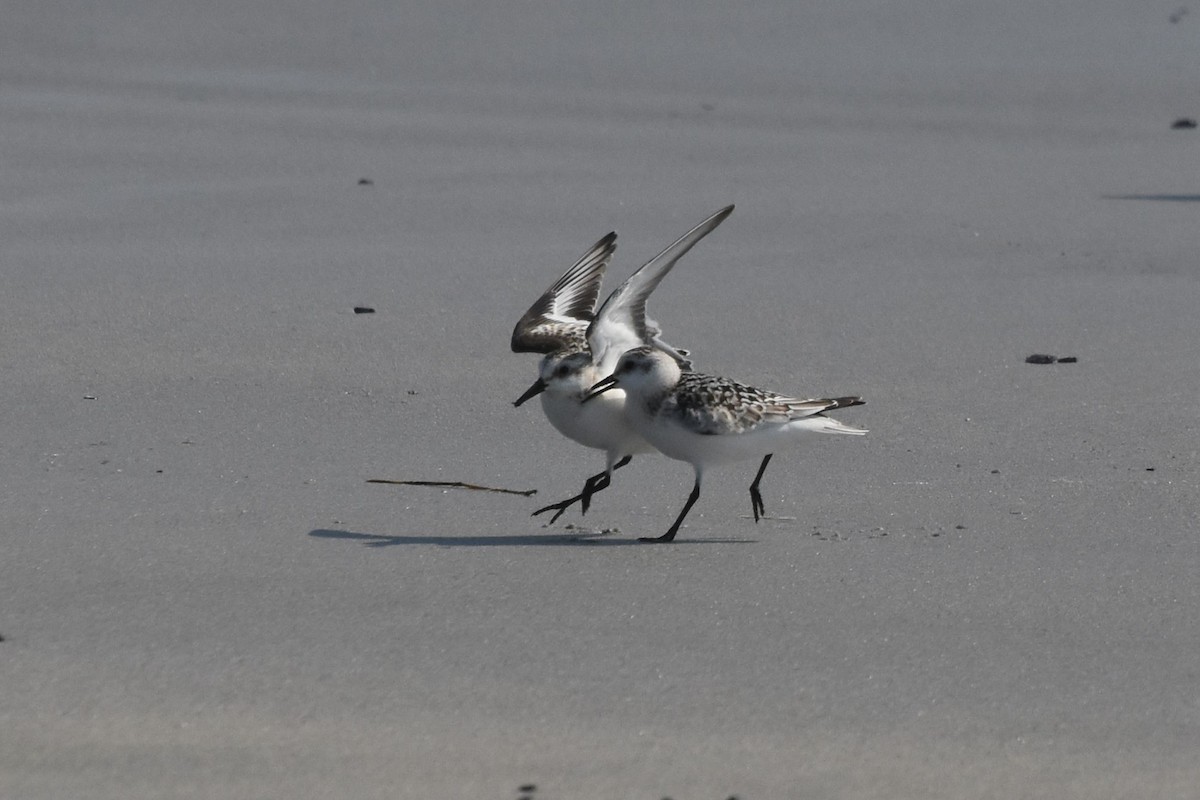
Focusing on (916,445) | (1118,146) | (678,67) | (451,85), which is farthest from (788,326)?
(678,67)

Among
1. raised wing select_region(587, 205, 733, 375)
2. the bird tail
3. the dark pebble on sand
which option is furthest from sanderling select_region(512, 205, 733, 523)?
the dark pebble on sand

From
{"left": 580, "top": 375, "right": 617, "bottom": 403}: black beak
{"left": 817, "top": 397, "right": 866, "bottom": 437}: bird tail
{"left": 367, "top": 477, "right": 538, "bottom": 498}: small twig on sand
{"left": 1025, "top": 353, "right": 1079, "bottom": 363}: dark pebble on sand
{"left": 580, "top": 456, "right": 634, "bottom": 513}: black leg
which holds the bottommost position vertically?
{"left": 367, "top": 477, "right": 538, "bottom": 498}: small twig on sand

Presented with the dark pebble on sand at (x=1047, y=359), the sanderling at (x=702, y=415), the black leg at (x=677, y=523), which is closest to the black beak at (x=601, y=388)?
the sanderling at (x=702, y=415)

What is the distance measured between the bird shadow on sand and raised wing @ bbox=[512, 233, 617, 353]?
3.41 ft

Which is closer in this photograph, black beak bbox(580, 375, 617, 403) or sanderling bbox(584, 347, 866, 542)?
sanderling bbox(584, 347, 866, 542)

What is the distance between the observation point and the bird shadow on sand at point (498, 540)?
4719 millimetres

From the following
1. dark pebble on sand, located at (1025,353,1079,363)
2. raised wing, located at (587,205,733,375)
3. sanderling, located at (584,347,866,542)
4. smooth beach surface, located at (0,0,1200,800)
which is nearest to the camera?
smooth beach surface, located at (0,0,1200,800)

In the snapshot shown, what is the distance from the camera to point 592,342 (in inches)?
215

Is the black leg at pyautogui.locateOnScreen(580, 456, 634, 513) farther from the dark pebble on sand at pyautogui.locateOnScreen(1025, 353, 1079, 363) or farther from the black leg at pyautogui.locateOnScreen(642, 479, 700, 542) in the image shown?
the dark pebble on sand at pyautogui.locateOnScreen(1025, 353, 1079, 363)

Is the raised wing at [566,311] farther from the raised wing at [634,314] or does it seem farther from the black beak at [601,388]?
the black beak at [601,388]

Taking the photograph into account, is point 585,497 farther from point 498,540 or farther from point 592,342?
point 592,342

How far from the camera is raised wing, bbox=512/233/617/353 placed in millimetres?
5934

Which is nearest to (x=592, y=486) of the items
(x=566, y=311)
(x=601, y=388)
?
(x=601, y=388)

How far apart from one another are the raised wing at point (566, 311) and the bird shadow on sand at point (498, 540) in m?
1.04
